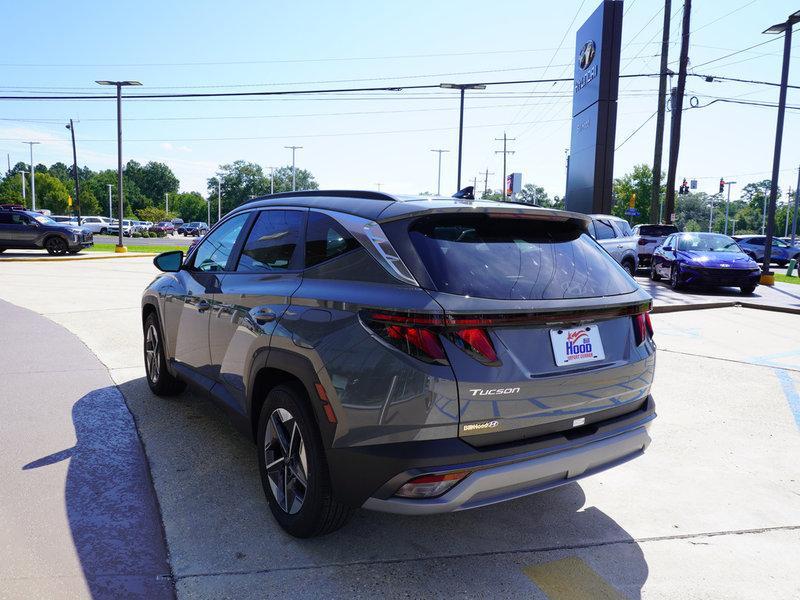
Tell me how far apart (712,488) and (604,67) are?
18.4m

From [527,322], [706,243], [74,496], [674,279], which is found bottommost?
[74,496]

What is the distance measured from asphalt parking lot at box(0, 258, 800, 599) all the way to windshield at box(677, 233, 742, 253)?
11201 millimetres

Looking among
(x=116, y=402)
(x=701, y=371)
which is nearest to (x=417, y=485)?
(x=116, y=402)

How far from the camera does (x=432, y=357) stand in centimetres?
240

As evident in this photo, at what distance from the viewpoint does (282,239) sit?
11.4 ft

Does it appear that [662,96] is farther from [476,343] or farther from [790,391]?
[476,343]

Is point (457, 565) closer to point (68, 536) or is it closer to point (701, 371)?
point (68, 536)

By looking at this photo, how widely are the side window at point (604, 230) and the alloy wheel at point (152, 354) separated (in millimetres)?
12892

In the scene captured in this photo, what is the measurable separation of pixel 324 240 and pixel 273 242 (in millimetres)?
592

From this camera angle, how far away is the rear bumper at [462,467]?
2.43 meters

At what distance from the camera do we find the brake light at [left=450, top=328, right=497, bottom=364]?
2438mm

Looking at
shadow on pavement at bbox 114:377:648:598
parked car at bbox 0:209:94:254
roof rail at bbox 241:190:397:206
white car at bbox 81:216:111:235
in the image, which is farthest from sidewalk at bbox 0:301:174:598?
white car at bbox 81:216:111:235

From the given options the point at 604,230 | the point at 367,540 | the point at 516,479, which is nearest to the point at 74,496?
the point at 367,540

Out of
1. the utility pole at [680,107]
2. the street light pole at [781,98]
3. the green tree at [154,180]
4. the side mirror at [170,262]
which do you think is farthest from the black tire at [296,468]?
the green tree at [154,180]
